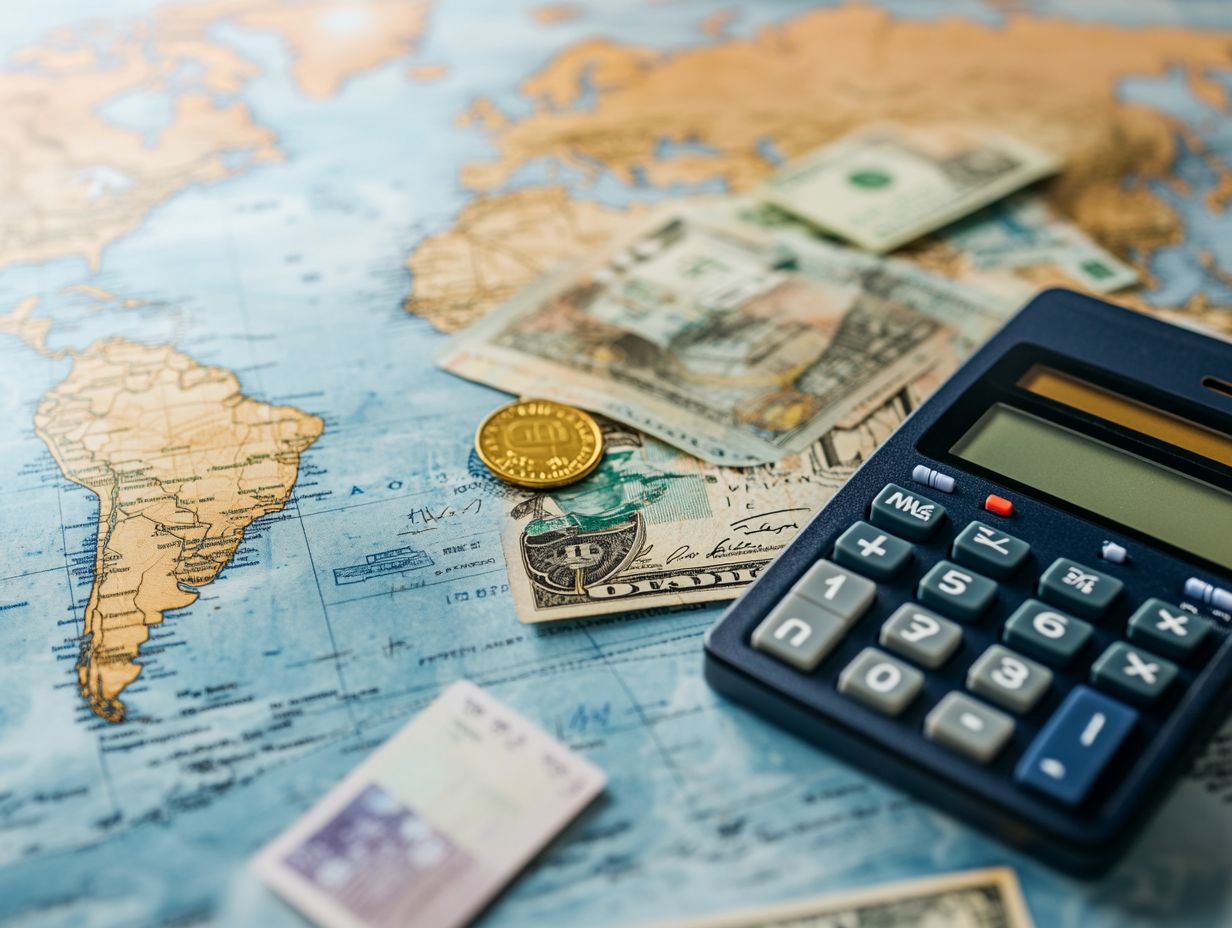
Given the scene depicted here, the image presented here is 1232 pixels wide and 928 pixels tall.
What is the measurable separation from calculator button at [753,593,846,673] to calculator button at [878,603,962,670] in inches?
1.0

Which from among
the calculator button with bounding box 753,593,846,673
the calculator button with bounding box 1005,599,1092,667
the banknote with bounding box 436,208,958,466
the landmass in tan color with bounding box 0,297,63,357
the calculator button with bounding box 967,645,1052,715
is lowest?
the landmass in tan color with bounding box 0,297,63,357

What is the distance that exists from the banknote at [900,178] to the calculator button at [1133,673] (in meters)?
0.46

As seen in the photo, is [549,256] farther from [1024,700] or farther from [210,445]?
[1024,700]

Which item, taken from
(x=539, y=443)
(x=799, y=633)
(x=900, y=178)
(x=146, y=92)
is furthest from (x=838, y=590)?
(x=146, y=92)

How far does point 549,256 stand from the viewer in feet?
3.05

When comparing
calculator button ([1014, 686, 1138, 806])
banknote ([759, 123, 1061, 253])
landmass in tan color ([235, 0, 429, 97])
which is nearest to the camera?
calculator button ([1014, 686, 1138, 806])

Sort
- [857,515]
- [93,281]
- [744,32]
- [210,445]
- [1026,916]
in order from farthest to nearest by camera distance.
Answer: [744,32], [93,281], [210,445], [857,515], [1026,916]

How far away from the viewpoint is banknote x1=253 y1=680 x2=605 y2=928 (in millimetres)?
513

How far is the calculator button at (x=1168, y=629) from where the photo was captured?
1.82ft

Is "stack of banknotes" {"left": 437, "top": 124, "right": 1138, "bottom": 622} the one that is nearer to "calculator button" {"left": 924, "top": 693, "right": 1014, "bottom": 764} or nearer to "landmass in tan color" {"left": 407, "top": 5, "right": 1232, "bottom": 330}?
"landmass in tan color" {"left": 407, "top": 5, "right": 1232, "bottom": 330}

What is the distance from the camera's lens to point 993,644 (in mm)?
575

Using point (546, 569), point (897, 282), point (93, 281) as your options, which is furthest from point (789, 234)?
point (93, 281)

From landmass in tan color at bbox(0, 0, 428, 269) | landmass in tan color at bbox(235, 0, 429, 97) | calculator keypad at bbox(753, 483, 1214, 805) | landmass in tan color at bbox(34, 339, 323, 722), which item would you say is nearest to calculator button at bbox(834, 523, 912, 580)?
calculator keypad at bbox(753, 483, 1214, 805)

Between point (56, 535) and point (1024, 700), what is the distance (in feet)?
1.78
